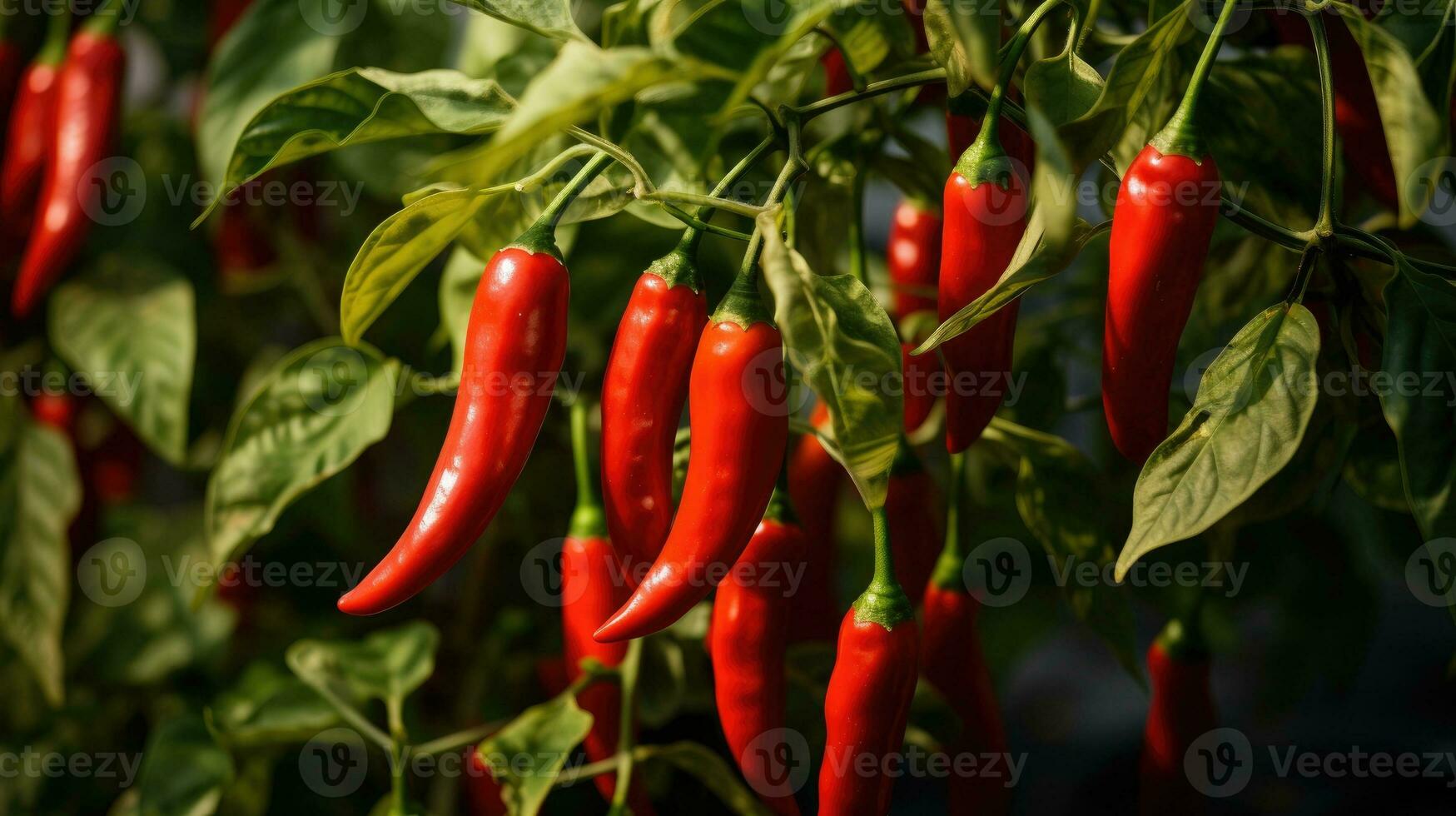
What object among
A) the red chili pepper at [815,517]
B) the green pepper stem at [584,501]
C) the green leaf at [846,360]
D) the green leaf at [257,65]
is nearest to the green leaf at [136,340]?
the green leaf at [257,65]

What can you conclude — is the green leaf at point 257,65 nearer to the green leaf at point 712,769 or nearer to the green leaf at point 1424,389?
the green leaf at point 712,769

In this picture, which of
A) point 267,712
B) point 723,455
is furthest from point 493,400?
point 267,712

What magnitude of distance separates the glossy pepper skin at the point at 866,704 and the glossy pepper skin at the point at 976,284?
0.31ft

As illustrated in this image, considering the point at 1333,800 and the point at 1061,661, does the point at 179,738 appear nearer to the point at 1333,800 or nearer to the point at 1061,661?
the point at 1333,800

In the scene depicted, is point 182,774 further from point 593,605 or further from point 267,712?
point 593,605

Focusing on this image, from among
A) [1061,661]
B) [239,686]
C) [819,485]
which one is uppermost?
[819,485]

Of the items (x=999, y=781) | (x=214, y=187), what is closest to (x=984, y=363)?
(x=999, y=781)

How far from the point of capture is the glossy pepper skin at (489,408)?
52 centimetres

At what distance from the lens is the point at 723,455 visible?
0.51 m

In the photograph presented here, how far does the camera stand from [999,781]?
709 mm

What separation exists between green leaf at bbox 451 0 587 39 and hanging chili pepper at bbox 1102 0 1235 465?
253 mm

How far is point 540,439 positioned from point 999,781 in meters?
0.52

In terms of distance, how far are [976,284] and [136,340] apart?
0.71 m

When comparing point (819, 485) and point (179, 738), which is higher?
point (819, 485)
